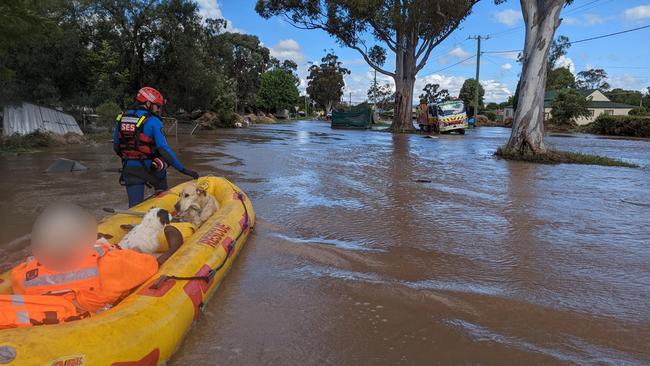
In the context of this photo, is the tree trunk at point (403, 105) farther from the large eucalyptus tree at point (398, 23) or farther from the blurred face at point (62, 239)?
the blurred face at point (62, 239)

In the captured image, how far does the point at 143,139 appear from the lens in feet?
17.6

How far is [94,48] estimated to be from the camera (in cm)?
2758

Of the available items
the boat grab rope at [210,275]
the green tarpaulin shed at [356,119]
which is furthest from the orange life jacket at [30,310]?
the green tarpaulin shed at [356,119]

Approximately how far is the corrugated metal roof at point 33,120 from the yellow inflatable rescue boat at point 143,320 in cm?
1568

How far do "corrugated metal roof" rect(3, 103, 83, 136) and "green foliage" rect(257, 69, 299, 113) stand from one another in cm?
5350

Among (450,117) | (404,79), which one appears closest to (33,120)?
(404,79)

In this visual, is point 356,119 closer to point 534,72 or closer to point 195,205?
point 534,72

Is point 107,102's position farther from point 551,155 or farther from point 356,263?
point 356,263

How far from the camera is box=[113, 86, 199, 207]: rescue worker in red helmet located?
5324 mm

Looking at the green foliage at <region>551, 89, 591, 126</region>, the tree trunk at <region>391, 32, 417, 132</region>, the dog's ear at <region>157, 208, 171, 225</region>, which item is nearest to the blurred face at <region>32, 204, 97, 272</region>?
the dog's ear at <region>157, 208, 171, 225</region>

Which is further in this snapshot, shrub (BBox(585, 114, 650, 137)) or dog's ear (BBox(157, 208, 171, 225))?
shrub (BBox(585, 114, 650, 137))

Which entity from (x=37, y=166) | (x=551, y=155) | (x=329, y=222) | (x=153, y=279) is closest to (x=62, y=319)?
(x=153, y=279)

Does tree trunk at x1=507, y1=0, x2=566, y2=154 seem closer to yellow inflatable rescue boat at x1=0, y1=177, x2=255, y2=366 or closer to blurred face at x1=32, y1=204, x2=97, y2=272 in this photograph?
yellow inflatable rescue boat at x1=0, y1=177, x2=255, y2=366

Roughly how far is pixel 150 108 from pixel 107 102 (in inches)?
782
